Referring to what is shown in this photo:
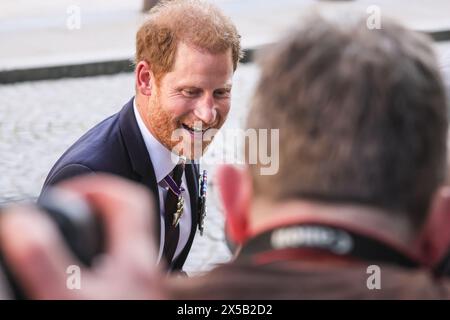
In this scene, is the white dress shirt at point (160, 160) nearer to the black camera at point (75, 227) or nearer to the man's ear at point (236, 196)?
the man's ear at point (236, 196)

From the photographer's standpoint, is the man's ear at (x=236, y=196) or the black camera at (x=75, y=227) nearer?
the black camera at (x=75, y=227)

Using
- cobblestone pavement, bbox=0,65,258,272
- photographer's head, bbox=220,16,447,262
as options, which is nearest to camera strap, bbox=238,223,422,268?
photographer's head, bbox=220,16,447,262

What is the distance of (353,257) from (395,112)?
0.19 meters

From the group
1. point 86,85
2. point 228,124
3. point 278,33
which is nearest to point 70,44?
point 86,85

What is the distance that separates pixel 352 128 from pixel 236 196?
0.63 feet

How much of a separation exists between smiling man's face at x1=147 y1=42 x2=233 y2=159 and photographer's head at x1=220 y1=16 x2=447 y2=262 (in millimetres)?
1658

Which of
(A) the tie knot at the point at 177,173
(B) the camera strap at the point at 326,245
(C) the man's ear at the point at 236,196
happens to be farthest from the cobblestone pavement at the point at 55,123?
(B) the camera strap at the point at 326,245

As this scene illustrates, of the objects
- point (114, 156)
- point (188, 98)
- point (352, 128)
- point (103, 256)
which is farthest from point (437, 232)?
point (188, 98)

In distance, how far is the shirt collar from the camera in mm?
2719

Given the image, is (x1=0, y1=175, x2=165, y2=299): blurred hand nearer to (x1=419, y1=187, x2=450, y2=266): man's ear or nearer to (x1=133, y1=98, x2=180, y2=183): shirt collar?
(x1=419, y1=187, x2=450, y2=266): man's ear

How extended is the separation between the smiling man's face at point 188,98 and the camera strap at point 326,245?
1.78m

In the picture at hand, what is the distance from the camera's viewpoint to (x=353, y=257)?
3.31ft

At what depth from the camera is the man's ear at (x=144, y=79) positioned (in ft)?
9.49
